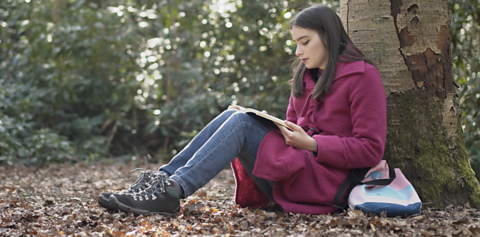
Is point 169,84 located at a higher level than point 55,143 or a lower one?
higher

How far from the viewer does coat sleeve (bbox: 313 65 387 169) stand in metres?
2.45

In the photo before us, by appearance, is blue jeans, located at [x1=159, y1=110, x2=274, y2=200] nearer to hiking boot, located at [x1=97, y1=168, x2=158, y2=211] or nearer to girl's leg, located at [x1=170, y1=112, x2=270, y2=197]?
girl's leg, located at [x1=170, y1=112, x2=270, y2=197]

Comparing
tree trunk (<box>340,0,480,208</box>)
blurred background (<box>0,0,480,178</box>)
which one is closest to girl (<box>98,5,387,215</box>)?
tree trunk (<box>340,0,480,208</box>)

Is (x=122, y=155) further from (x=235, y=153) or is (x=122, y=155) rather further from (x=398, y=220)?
(x=398, y=220)

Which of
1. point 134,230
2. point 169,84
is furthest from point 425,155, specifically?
point 169,84

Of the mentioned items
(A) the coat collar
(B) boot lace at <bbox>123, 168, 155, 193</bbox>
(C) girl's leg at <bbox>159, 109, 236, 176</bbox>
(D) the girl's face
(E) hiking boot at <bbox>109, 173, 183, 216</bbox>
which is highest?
(D) the girl's face

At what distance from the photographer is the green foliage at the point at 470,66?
4129 millimetres

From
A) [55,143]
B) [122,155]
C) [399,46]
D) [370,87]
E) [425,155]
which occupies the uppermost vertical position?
[399,46]

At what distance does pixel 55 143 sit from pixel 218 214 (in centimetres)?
377

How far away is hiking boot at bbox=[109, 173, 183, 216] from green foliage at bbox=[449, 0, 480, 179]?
9.10ft

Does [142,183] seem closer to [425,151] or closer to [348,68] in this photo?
[348,68]

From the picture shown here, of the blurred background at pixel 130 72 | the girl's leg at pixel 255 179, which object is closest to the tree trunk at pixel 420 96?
the girl's leg at pixel 255 179

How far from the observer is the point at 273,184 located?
2693 millimetres

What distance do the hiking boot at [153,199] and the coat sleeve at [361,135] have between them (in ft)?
2.57
